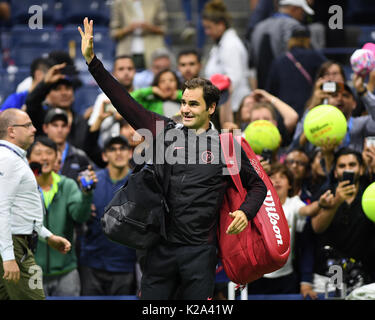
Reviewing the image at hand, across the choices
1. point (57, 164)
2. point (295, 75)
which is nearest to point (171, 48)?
point (295, 75)

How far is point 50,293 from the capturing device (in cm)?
713

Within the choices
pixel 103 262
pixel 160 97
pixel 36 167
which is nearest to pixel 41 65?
pixel 160 97

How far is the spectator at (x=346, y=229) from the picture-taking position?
6910mm

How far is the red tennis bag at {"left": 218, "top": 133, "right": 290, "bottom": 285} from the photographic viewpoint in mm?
5289

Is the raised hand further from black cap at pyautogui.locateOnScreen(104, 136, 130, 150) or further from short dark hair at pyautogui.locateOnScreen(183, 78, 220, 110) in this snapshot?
black cap at pyautogui.locateOnScreen(104, 136, 130, 150)

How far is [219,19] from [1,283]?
15.2 feet

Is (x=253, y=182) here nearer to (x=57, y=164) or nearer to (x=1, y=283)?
(x=1, y=283)

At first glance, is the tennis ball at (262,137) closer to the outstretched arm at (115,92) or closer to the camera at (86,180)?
the camera at (86,180)

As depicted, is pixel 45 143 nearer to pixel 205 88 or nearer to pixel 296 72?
pixel 205 88

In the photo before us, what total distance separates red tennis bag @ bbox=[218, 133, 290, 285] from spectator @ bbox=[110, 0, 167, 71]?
5.26 metres

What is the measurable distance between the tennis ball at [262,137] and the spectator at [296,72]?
5.14ft

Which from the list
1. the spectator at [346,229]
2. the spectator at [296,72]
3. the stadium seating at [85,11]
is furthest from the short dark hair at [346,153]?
the stadium seating at [85,11]

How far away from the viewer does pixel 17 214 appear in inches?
231

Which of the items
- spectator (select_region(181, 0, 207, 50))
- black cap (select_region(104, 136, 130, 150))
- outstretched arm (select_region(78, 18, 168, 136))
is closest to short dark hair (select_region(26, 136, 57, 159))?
black cap (select_region(104, 136, 130, 150))
